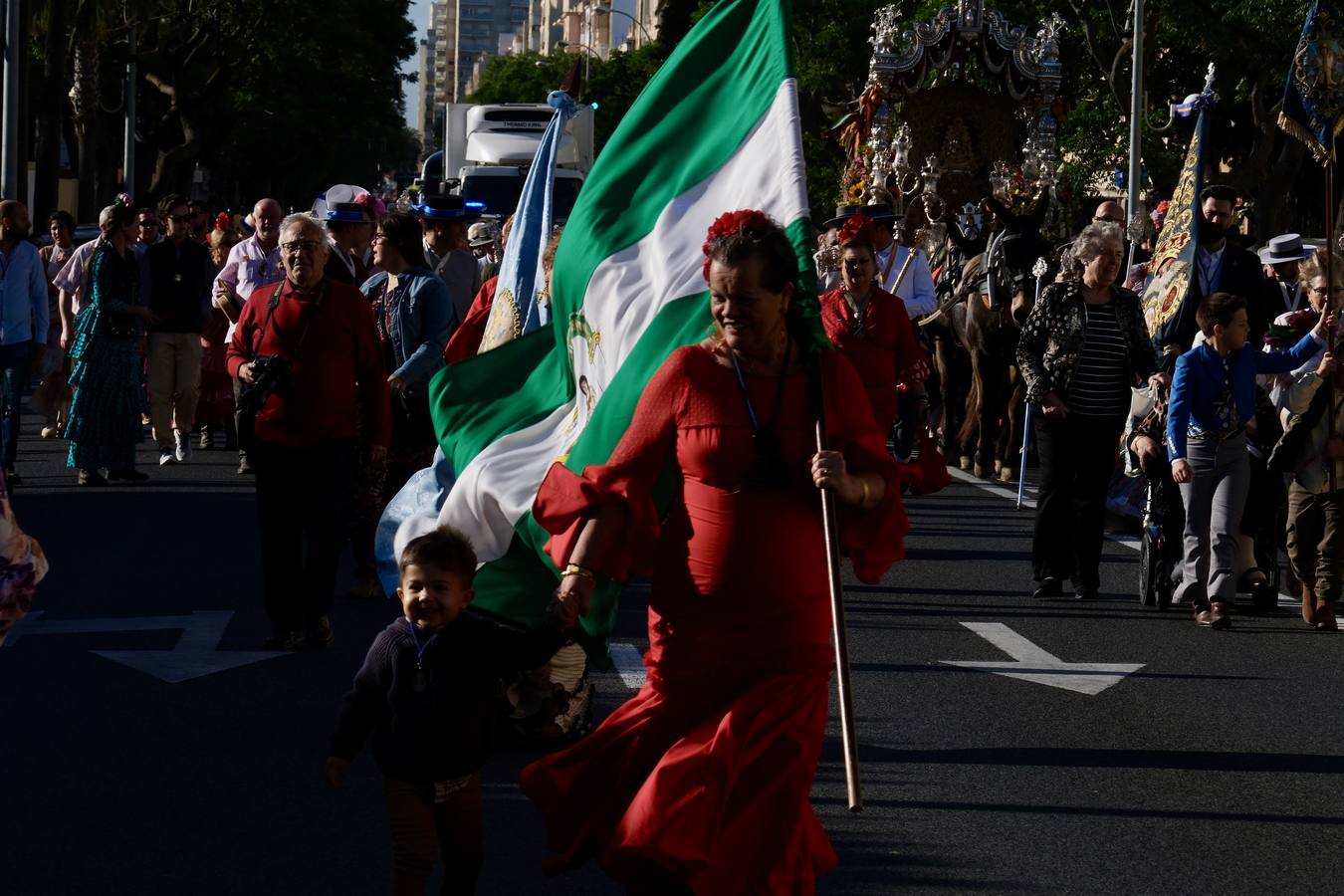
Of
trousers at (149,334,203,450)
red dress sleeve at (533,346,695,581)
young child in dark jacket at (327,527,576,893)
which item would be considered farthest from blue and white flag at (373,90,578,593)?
trousers at (149,334,203,450)

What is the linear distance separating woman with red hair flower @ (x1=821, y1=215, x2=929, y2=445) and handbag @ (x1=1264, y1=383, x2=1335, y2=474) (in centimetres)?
183

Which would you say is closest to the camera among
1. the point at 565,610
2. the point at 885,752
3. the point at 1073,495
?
the point at 565,610

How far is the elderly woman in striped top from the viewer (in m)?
11.1

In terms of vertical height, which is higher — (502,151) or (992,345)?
(502,151)

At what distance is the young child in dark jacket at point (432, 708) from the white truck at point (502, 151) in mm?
25579

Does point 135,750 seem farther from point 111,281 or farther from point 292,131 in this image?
point 292,131

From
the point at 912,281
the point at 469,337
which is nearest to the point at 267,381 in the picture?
the point at 469,337

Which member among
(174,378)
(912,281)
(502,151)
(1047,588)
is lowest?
(1047,588)

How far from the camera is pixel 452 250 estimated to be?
1206cm

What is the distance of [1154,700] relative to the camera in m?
8.66

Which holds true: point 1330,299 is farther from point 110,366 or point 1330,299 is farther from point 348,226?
point 110,366

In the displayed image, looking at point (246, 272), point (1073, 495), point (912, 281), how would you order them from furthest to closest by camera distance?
point (246, 272) → point (912, 281) → point (1073, 495)

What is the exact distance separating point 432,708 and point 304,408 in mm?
4244

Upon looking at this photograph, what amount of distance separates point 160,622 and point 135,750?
2.63 metres
